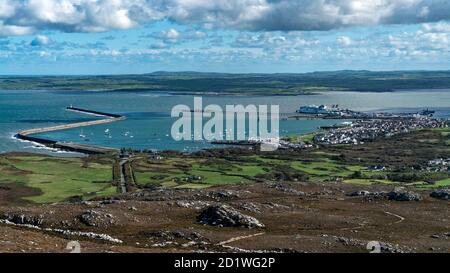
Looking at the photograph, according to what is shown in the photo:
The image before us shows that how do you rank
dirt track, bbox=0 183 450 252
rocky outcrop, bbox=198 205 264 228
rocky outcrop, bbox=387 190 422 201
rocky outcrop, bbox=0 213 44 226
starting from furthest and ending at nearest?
rocky outcrop, bbox=387 190 422 201 → rocky outcrop, bbox=198 205 264 228 → rocky outcrop, bbox=0 213 44 226 → dirt track, bbox=0 183 450 252

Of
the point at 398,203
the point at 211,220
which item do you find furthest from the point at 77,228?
the point at 398,203

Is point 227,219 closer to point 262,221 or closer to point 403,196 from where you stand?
point 262,221

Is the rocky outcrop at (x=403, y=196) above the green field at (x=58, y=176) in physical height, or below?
above

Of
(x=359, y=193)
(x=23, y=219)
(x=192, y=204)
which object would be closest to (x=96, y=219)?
(x=23, y=219)

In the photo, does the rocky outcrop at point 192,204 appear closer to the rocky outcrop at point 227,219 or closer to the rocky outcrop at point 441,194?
the rocky outcrop at point 227,219

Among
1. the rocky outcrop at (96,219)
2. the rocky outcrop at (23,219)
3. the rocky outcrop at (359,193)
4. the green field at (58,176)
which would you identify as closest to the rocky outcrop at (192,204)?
the rocky outcrop at (96,219)

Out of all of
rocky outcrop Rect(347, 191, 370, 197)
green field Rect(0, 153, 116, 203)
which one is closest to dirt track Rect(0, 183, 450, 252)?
rocky outcrop Rect(347, 191, 370, 197)

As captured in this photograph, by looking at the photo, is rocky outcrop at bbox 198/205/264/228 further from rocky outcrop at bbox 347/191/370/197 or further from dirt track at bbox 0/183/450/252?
rocky outcrop at bbox 347/191/370/197

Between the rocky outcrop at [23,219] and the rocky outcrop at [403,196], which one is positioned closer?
the rocky outcrop at [23,219]

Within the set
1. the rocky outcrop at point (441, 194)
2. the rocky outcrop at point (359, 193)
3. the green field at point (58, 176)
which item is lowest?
the green field at point (58, 176)
